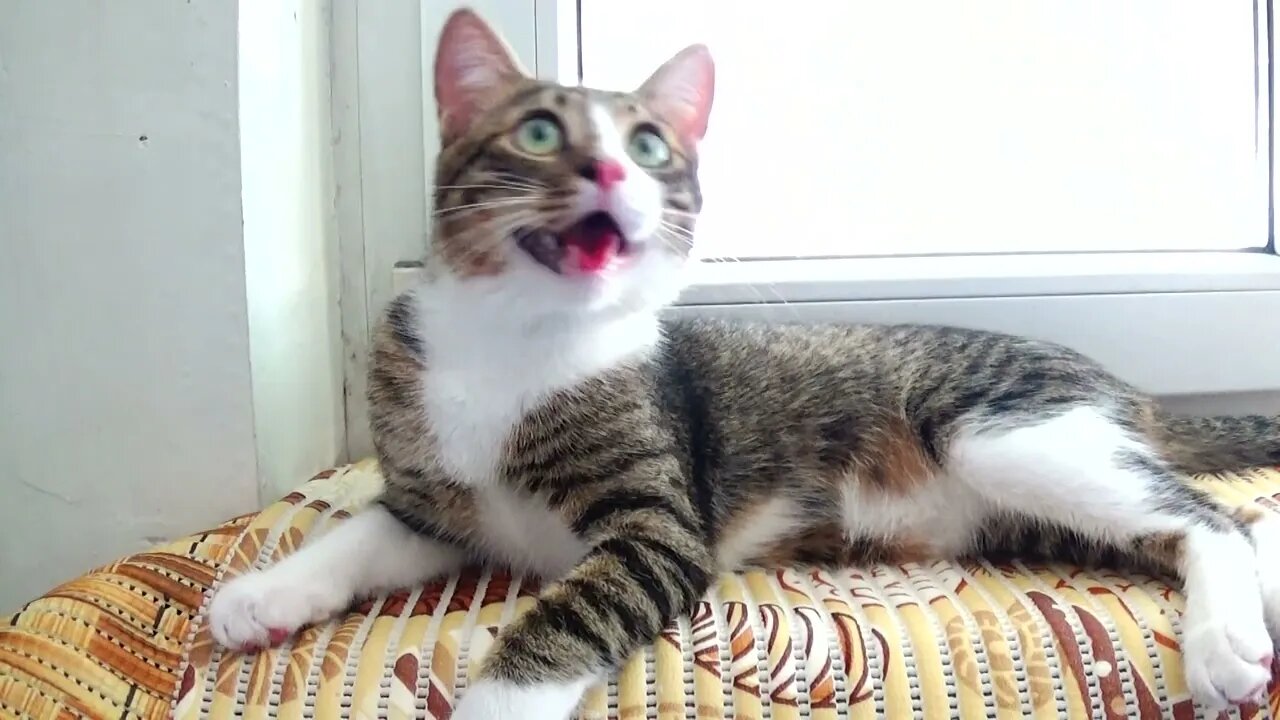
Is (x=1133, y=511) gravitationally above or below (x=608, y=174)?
below

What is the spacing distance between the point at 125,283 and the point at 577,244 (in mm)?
462

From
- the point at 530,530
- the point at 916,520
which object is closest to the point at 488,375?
the point at 530,530

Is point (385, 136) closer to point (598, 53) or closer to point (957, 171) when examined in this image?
point (598, 53)

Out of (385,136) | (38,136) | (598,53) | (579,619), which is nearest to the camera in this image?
(579,619)

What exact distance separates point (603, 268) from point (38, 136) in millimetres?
560

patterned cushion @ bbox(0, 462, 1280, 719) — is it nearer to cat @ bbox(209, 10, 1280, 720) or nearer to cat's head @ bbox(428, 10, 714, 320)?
cat @ bbox(209, 10, 1280, 720)

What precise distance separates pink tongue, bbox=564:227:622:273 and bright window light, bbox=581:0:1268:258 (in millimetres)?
534

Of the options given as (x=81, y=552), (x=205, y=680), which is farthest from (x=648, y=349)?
(x=81, y=552)

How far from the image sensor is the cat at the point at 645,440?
73cm

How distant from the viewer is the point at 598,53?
132 cm

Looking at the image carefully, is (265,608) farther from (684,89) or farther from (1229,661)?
(1229,661)

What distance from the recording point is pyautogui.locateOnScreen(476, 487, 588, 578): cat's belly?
0.85 m

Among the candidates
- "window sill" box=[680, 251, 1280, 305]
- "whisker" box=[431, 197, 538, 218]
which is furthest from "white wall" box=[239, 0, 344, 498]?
"window sill" box=[680, 251, 1280, 305]

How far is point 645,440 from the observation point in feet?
2.77
